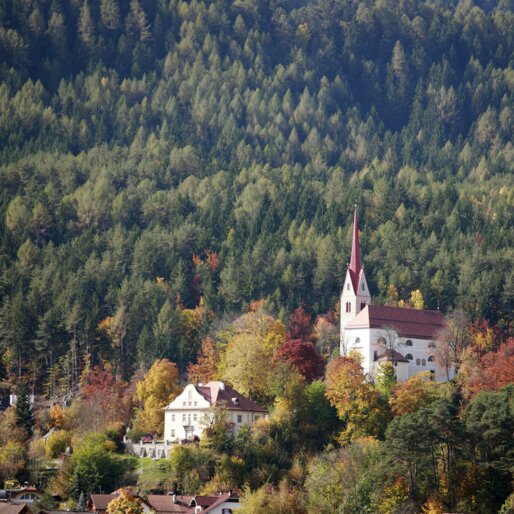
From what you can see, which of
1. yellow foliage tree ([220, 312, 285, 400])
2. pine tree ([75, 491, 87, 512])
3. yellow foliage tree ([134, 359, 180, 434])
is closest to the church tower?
yellow foliage tree ([220, 312, 285, 400])

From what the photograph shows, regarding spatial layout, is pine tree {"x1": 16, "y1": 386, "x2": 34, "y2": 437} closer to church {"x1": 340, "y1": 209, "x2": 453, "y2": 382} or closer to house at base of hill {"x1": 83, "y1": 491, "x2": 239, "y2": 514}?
house at base of hill {"x1": 83, "y1": 491, "x2": 239, "y2": 514}

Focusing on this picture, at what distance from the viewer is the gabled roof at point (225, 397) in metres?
110

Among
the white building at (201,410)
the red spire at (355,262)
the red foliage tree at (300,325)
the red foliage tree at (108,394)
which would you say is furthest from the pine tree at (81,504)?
the red spire at (355,262)

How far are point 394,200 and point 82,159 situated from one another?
43.0 m

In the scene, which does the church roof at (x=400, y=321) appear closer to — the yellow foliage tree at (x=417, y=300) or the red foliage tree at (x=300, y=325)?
the red foliage tree at (x=300, y=325)

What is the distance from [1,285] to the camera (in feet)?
488

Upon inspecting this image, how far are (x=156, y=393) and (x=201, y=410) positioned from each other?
30.1 feet

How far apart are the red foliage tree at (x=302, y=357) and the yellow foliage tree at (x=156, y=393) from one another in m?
8.46

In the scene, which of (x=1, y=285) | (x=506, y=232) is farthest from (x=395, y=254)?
(x=1, y=285)

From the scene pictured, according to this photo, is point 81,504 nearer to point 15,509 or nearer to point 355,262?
point 15,509

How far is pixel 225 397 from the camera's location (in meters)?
110

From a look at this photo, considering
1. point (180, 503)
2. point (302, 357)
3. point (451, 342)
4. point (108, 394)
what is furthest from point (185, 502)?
point (451, 342)

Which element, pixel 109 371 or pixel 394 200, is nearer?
pixel 109 371

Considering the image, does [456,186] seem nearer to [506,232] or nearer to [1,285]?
[506,232]
